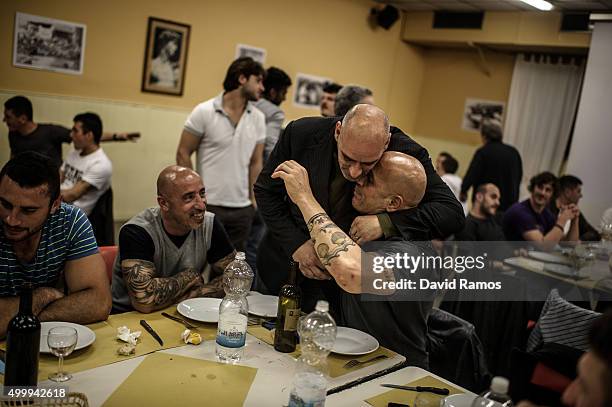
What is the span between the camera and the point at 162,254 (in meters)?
2.58

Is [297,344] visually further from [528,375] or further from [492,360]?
[492,360]

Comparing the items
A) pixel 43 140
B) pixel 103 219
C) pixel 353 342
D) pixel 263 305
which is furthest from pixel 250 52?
pixel 353 342

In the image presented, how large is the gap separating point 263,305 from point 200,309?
266 millimetres

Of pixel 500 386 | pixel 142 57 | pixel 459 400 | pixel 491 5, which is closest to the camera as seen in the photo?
pixel 500 386

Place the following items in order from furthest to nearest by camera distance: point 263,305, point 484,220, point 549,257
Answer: point 484,220, point 549,257, point 263,305

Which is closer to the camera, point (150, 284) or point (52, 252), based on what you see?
point (52, 252)

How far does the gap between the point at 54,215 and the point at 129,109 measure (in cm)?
344

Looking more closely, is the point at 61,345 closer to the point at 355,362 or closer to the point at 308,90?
the point at 355,362

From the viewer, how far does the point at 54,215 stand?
A: 218 centimetres

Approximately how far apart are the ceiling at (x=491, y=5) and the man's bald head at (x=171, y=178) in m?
5.20

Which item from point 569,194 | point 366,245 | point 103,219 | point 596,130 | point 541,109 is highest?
point 541,109

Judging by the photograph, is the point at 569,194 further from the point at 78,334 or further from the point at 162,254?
the point at 78,334

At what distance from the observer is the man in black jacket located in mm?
1946

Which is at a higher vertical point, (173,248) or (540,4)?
(540,4)
